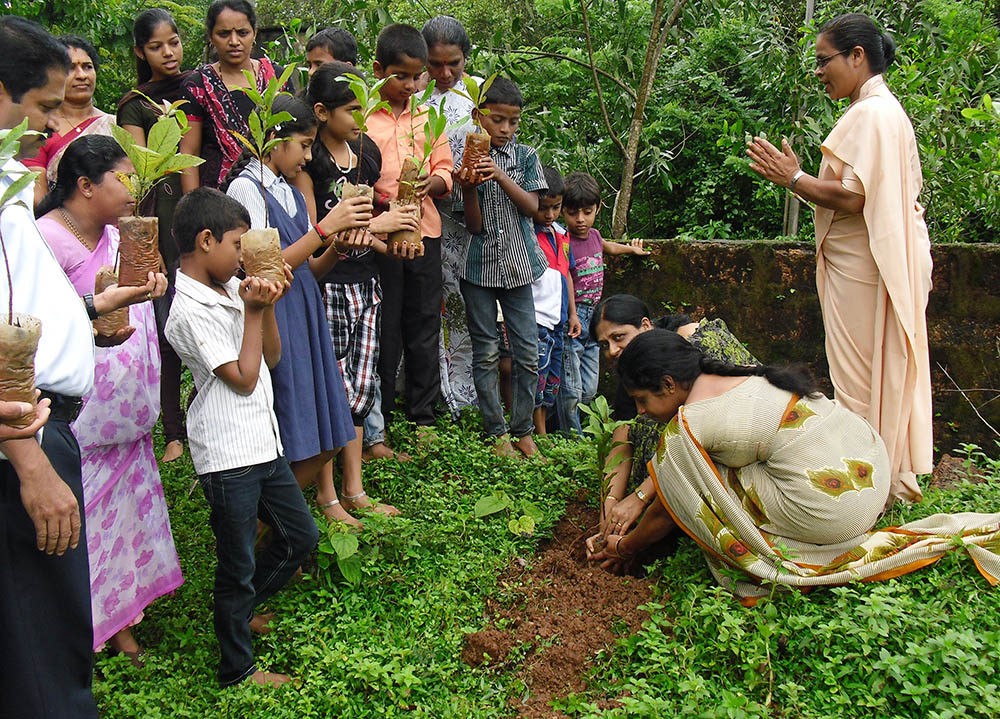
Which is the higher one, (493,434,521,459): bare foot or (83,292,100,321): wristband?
(83,292,100,321): wristband

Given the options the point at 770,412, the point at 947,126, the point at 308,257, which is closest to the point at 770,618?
the point at 770,412

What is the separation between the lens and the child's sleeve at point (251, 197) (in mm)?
3430

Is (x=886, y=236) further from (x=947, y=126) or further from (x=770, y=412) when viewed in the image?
(x=947, y=126)

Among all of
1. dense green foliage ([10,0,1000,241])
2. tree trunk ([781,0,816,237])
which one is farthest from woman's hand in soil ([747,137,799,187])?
tree trunk ([781,0,816,237])

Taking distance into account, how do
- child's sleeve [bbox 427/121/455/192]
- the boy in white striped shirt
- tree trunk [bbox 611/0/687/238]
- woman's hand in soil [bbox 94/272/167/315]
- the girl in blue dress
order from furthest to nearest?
tree trunk [bbox 611/0/687/238], child's sleeve [bbox 427/121/455/192], the girl in blue dress, the boy in white striped shirt, woman's hand in soil [bbox 94/272/167/315]

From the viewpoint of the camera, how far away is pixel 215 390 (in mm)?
2955

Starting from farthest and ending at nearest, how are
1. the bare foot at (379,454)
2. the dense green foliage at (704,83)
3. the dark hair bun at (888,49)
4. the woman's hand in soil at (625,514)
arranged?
the dense green foliage at (704,83)
the bare foot at (379,454)
the dark hair bun at (888,49)
the woman's hand in soil at (625,514)

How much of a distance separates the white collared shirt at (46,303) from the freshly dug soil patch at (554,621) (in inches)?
70.7

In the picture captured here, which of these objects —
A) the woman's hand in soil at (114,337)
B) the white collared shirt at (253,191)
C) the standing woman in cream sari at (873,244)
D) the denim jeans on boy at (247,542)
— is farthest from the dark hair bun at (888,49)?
the woman's hand in soil at (114,337)

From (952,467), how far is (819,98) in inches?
129

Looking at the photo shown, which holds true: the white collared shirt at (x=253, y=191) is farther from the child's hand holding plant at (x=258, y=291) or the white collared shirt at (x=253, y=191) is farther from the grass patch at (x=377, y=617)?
the grass patch at (x=377, y=617)

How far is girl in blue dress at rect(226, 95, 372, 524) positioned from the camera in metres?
3.39

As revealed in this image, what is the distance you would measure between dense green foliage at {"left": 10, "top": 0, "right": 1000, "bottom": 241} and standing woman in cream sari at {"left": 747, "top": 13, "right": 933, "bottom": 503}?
6.41ft

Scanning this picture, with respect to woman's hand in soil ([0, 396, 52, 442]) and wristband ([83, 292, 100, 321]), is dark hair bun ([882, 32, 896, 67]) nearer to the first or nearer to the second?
wristband ([83, 292, 100, 321])
